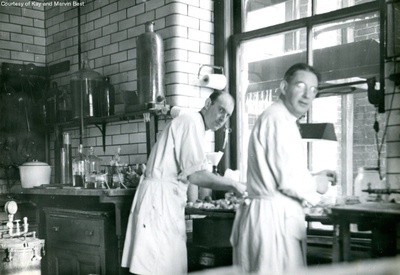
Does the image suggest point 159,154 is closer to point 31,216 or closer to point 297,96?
point 297,96

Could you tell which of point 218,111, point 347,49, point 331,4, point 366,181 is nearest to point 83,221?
point 218,111

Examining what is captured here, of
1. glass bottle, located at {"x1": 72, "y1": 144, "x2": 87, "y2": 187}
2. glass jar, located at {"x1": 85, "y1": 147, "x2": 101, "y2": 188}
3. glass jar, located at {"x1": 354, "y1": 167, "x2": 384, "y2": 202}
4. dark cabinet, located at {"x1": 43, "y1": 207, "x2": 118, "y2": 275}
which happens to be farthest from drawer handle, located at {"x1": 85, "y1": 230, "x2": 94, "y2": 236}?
glass jar, located at {"x1": 354, "y1": 167, "x2": 384, "y2": 202}

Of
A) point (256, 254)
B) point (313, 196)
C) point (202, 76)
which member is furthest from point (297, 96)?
point (202, 76)

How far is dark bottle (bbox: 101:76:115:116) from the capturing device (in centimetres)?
476

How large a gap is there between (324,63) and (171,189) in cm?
149

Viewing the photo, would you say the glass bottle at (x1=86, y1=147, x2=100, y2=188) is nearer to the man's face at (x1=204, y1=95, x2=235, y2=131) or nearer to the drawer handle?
the drawer handle

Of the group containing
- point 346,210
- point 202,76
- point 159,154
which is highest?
point 202,76

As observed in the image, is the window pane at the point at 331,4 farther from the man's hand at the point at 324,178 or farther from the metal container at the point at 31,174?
the metal container at the point at 31,174

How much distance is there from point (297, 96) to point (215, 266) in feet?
4.51

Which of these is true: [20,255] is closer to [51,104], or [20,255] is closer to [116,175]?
[116,175]

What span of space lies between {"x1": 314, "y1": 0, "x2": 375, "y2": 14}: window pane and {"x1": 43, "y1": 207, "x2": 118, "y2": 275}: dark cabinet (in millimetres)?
2176

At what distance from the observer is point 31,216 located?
5469 mm

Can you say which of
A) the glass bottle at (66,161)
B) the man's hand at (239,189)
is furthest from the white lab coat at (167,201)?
the glass bottle at (66,161)

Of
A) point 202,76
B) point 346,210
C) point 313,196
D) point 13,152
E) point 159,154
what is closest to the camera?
point 346,210
